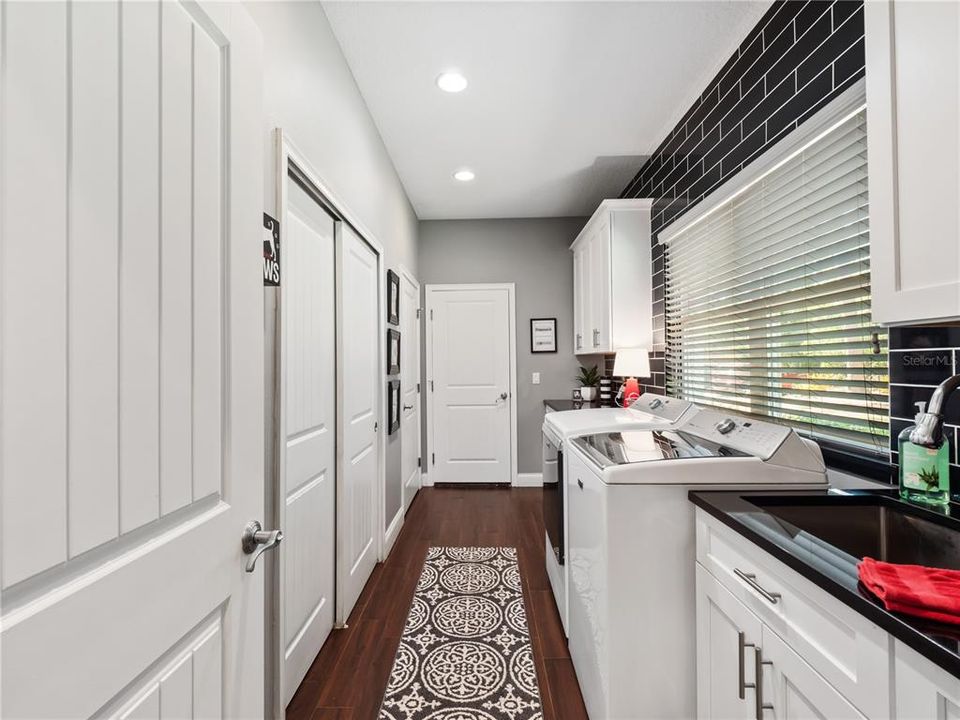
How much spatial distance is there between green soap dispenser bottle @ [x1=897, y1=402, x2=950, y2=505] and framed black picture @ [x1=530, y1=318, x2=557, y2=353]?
3473 mm

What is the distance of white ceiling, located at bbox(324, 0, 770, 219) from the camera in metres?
1.91

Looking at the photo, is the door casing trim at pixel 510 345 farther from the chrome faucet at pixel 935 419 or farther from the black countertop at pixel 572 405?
the chrome faucet at pixel 935 419

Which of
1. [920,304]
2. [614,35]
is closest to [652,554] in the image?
[920,304]

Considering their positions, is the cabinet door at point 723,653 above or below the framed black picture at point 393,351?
below

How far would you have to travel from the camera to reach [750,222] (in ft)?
6.59

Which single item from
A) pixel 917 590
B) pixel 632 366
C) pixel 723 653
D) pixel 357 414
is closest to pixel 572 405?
pixel 632 366

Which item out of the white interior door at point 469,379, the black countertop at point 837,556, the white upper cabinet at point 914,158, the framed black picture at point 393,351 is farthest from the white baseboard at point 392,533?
the white upper cabinet at point 914,158

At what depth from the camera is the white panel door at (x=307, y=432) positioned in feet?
5.24

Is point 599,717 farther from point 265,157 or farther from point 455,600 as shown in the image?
point 265,157

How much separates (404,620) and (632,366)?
2.15m

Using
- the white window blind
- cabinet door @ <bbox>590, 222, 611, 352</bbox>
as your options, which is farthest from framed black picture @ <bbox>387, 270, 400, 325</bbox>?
the white window blind

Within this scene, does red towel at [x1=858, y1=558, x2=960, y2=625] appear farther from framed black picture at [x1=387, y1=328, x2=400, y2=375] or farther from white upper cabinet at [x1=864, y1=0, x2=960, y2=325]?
framed black picture at [x1=387, y1=328, x2=400, y2=375]

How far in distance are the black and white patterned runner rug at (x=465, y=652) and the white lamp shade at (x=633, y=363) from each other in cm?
152

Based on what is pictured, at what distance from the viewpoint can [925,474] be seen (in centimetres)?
112
